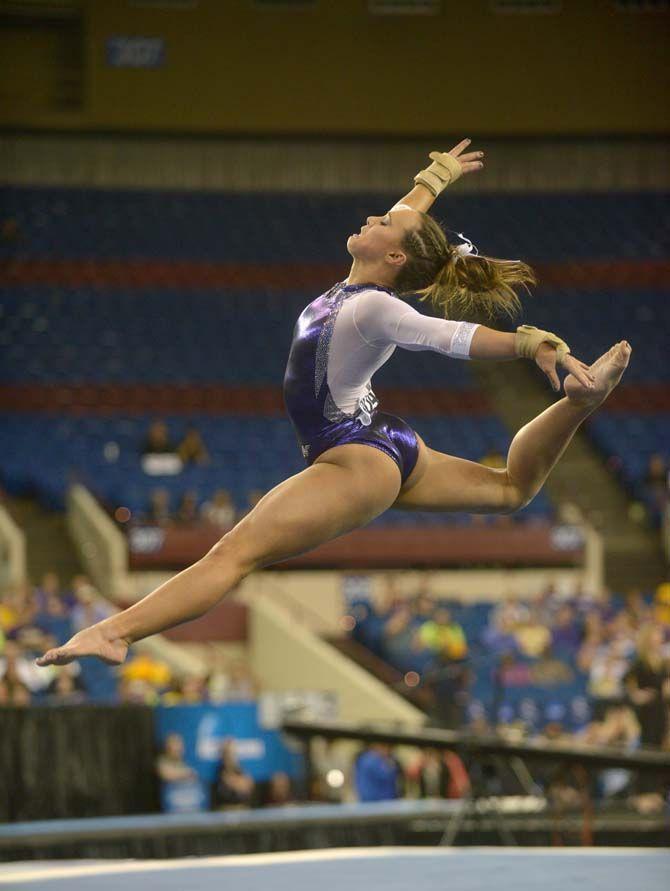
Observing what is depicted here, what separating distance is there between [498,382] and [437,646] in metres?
7.04

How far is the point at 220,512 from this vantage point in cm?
1489

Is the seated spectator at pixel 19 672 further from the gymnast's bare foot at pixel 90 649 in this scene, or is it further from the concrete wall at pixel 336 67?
the concrete wall at pixel 336 67

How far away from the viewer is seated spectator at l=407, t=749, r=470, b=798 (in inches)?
403

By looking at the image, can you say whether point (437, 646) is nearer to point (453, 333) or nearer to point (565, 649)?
Answer: point (565, 649)

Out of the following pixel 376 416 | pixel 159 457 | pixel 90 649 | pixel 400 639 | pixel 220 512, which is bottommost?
pixel 90 649

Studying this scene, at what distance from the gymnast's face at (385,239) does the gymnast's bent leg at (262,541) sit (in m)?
0.58

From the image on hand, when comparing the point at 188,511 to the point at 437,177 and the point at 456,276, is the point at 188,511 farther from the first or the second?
the point at 456,276

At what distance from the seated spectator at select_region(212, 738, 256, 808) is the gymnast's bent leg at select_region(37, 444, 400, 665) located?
230 inches

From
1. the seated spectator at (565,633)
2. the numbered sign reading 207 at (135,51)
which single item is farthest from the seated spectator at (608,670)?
the numbered sign reading 207 at (135,51)

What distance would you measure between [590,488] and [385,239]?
13.8 meters

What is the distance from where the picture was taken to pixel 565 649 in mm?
12797

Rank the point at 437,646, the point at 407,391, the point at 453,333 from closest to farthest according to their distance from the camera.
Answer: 1. the point at 453,333
2. the point at 437,646
3. the point at 407,391

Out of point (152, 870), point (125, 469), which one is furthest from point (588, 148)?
point (152, 870)

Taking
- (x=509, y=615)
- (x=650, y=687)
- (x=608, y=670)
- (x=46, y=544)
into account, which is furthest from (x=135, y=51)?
(x=650, y=687)
